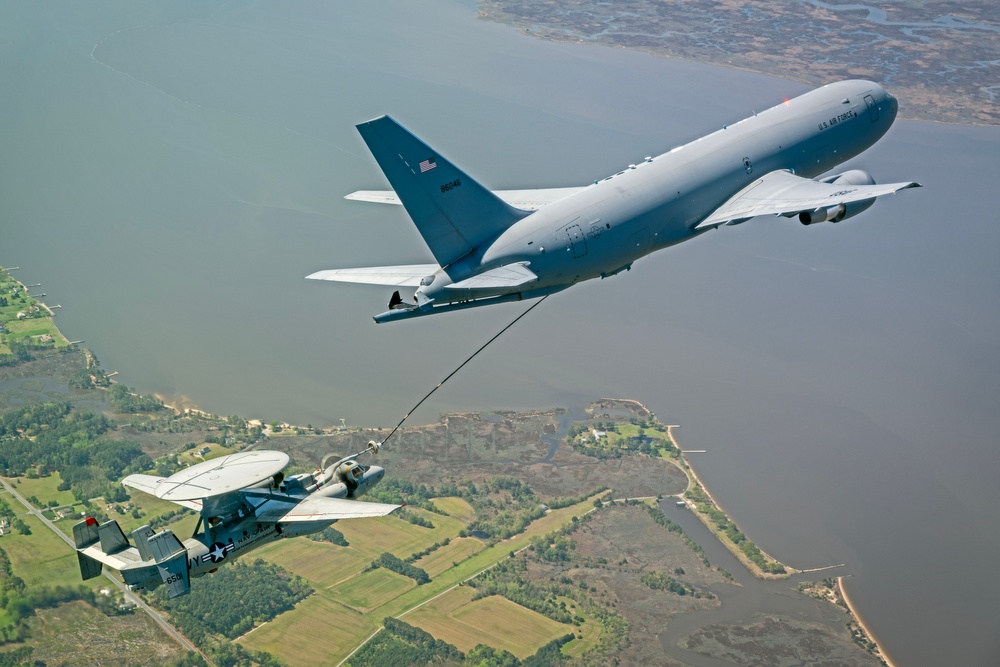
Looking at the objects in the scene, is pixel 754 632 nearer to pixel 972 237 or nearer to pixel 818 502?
pixel 818 502

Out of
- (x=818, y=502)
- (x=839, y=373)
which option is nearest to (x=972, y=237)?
(x=839, y=373)

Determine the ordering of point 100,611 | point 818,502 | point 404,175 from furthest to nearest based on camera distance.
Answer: point 818,502
point 100,611
point 404,175

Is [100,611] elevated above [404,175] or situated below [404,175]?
below

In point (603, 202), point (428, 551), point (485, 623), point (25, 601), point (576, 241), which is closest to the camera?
point (576, 241)

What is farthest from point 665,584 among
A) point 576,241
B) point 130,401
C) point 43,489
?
point 576,241

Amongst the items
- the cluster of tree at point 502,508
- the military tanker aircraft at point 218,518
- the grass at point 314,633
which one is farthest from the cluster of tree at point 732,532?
the military tanker aircraft at point 218,518

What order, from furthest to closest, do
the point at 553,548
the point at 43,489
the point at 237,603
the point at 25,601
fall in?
the point at 43,489 → the point at 553,548 → the point at 237,603 → the point at 25,601

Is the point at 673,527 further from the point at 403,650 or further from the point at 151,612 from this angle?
the point at 151,612
